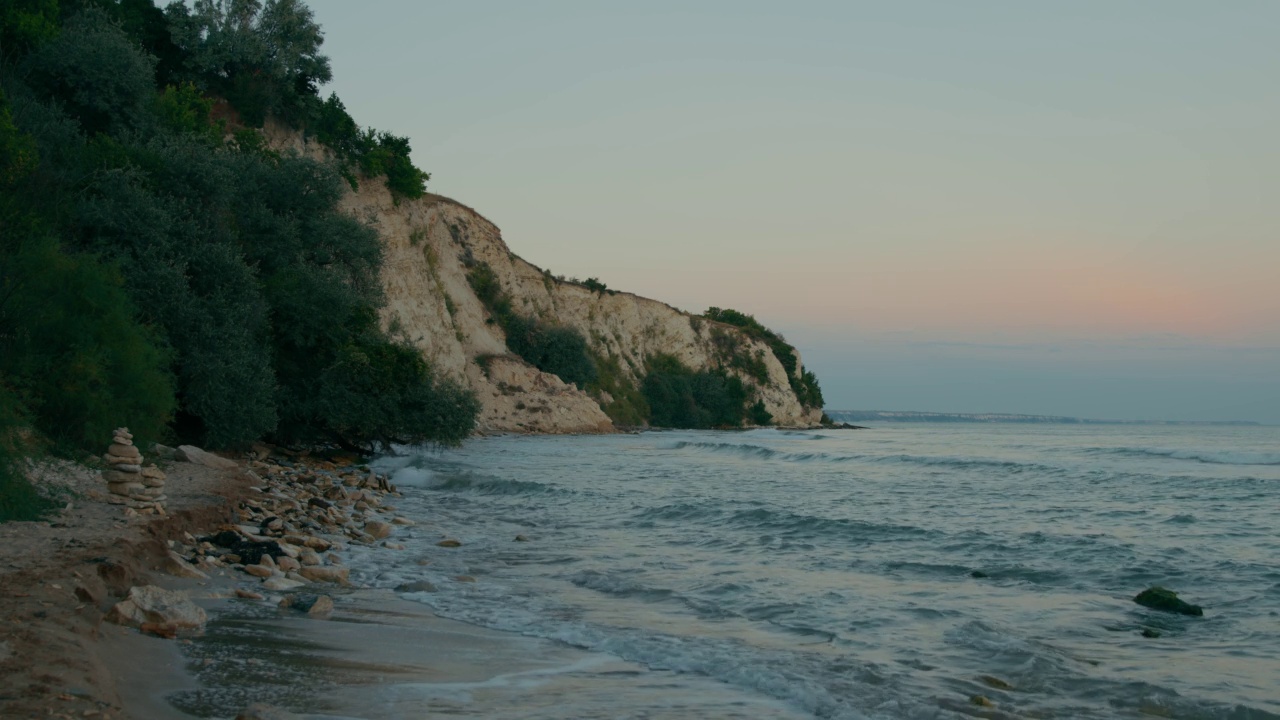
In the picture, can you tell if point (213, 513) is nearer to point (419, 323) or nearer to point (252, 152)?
point (252, 152)

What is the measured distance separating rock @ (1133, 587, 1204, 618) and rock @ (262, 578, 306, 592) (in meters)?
9.19

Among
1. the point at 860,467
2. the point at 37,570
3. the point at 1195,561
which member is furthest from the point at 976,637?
the point at 860,467

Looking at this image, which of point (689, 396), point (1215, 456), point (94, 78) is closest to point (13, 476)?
point (94, 78)

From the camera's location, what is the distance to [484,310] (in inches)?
2223

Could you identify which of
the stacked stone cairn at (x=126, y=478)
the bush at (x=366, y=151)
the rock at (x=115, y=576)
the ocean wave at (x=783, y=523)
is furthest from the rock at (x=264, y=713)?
the bush at (x=366, y=151)

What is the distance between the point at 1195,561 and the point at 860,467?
19971mm

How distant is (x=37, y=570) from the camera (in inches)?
298

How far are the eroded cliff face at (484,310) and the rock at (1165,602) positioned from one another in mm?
22972

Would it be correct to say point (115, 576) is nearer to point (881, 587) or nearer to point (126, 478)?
point (126, 478)

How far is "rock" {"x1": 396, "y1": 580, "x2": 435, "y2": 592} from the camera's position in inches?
411

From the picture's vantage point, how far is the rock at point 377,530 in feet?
47.3

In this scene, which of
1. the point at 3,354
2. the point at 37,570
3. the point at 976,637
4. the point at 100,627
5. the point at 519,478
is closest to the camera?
the point at 100,627

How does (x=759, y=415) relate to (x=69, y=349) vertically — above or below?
below

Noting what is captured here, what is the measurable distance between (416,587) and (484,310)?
46811 mm
